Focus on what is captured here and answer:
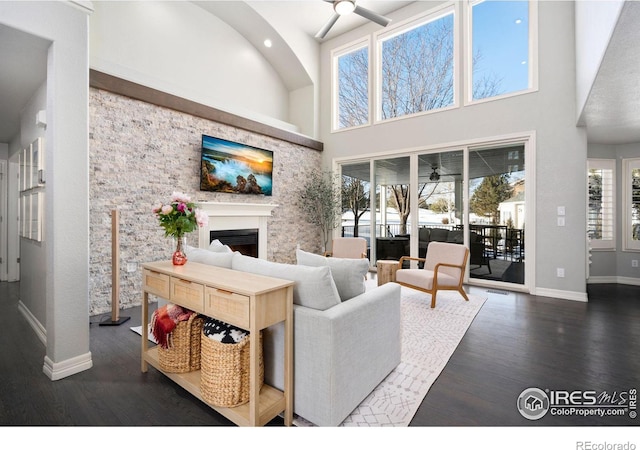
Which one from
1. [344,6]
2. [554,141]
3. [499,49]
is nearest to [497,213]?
[554,141]

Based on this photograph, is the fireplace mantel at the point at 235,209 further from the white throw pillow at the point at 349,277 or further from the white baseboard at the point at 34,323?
the white throw pillow at the point at 349,277

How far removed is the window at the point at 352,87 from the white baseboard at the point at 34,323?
6.00 m

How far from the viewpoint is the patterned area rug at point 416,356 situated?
5.95 feet

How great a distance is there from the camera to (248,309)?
5.11 feet

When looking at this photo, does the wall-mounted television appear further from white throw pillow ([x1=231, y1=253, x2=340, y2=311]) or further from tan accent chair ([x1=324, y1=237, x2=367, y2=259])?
white throw pillow ([x1=231, y1=253, x2=340, y2=311])

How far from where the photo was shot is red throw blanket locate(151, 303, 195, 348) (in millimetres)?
2064

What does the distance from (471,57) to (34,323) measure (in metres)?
7.23

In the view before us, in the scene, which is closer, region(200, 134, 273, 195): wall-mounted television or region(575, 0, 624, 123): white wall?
region(575, 0, 624, 123): white wall

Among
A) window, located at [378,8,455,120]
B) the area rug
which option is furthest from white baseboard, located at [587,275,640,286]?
window, located at [378,8,455,120]

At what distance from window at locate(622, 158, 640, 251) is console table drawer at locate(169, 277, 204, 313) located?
6.98 metres

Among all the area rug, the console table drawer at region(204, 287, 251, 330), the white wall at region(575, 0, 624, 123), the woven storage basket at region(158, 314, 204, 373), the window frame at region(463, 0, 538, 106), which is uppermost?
the window frame at region(463, 0, 538, 106)
